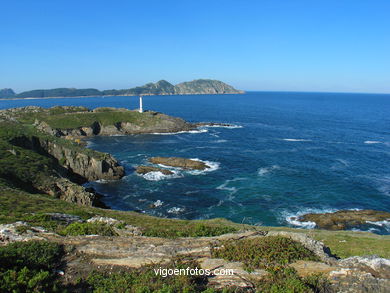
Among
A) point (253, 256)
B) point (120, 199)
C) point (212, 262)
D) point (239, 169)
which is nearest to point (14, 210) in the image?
point (212, 262)

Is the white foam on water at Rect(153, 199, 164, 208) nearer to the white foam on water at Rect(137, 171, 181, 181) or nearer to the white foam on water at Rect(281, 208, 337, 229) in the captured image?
the white foam on water at Rect(137, 171, 181, 181)

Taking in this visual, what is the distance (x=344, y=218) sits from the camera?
139ft

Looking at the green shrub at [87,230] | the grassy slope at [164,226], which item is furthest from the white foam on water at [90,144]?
the green shrub at [87,230]

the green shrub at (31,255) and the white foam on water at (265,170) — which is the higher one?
the green shrub at (31,255)

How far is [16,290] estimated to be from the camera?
10602mm

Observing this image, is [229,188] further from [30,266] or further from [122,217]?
[30,266]

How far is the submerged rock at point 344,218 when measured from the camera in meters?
41.0

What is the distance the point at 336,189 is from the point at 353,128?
79359mm

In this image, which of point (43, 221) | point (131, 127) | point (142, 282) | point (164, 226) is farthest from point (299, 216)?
point (131, 127)

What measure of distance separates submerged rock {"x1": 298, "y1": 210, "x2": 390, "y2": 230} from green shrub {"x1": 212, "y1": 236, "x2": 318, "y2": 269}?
2936 centimetres

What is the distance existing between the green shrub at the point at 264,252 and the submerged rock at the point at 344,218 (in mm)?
29363

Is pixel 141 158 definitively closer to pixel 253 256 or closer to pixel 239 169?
pixel 239 169

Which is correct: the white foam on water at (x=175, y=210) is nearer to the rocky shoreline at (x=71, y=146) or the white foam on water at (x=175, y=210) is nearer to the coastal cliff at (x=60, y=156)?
the rocky shoreline at (x=71, y=146)

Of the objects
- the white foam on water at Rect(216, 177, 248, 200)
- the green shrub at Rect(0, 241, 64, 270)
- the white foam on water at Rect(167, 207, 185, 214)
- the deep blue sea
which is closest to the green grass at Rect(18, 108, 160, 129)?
the deep blue sea
